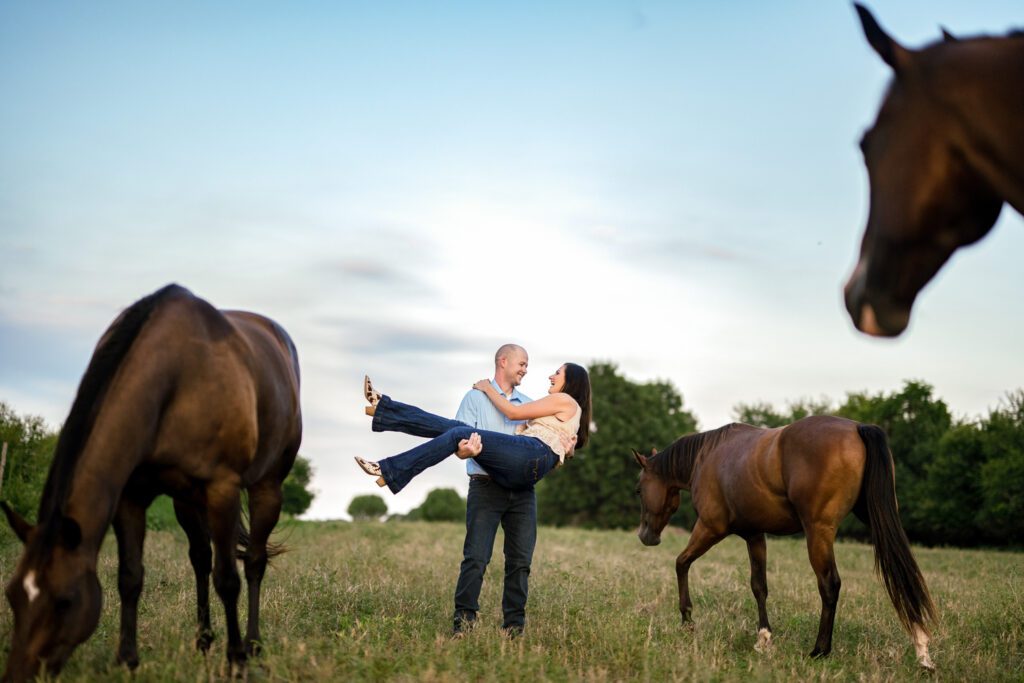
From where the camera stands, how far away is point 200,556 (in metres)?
6.01

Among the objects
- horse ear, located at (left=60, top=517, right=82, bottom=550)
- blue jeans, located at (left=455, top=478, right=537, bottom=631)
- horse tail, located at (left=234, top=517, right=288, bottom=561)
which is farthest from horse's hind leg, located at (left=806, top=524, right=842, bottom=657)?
horse ear, located at (left=60, top=517, right=82, bottom=550)

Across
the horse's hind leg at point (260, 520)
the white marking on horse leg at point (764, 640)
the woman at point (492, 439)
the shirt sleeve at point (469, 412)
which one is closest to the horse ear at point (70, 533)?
the horse's hind leg at point (260, 520)

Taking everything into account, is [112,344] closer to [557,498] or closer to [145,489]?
[145,489]

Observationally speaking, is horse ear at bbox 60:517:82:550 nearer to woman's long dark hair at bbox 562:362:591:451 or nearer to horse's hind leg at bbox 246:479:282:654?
horse's hind leg at bbox 246:479:282:654

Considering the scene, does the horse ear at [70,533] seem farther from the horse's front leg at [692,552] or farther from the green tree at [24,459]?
the green tree at [24,459]

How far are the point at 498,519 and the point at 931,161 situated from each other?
5391mm

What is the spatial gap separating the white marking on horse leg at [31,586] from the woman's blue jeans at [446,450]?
271 cm

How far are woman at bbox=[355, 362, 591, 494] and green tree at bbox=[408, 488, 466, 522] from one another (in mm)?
44264

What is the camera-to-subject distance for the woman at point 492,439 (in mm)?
6641

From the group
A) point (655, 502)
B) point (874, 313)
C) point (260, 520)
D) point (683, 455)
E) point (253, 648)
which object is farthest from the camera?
point (655, 502)

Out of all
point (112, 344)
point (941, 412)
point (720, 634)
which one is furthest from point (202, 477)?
point (941, 412)

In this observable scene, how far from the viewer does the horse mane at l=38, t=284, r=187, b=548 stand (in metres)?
4.38

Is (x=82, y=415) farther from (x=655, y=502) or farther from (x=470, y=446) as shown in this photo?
(x=655, y=502)

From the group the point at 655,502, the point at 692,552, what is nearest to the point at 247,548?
the point at 692,552
